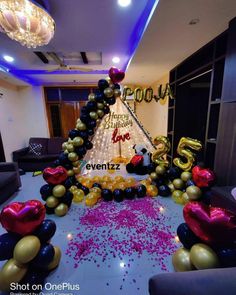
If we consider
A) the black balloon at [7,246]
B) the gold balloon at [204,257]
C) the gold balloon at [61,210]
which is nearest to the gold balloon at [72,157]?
the gold balloon at [61,210]

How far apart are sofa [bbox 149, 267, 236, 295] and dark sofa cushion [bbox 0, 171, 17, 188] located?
2.62 metres

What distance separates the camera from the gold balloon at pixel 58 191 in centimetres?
205

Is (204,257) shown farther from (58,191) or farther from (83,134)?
(83,134)

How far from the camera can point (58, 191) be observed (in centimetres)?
205

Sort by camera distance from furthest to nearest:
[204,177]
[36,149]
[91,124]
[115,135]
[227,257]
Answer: [36,149], [115,135], [91,124], [204,177], [227,257]

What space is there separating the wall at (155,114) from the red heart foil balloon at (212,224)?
320 centimetres

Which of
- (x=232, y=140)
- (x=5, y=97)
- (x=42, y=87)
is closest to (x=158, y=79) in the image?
(x=232, y=140)

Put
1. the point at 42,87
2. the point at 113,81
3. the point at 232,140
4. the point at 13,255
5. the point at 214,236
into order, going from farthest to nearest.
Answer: the point at 42,87, the point at 113,81, the point at 232,140, the point at 13,255, the point at 214,236

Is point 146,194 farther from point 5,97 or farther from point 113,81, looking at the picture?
point 5,97

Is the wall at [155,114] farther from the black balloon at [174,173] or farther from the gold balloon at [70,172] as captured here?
the gold balloon at [70,172]

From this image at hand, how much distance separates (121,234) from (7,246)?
3.65ft

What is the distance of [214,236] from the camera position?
1.00 meters

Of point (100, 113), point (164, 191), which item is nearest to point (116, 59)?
point (100, 113)

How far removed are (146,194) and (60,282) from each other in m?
1.70
